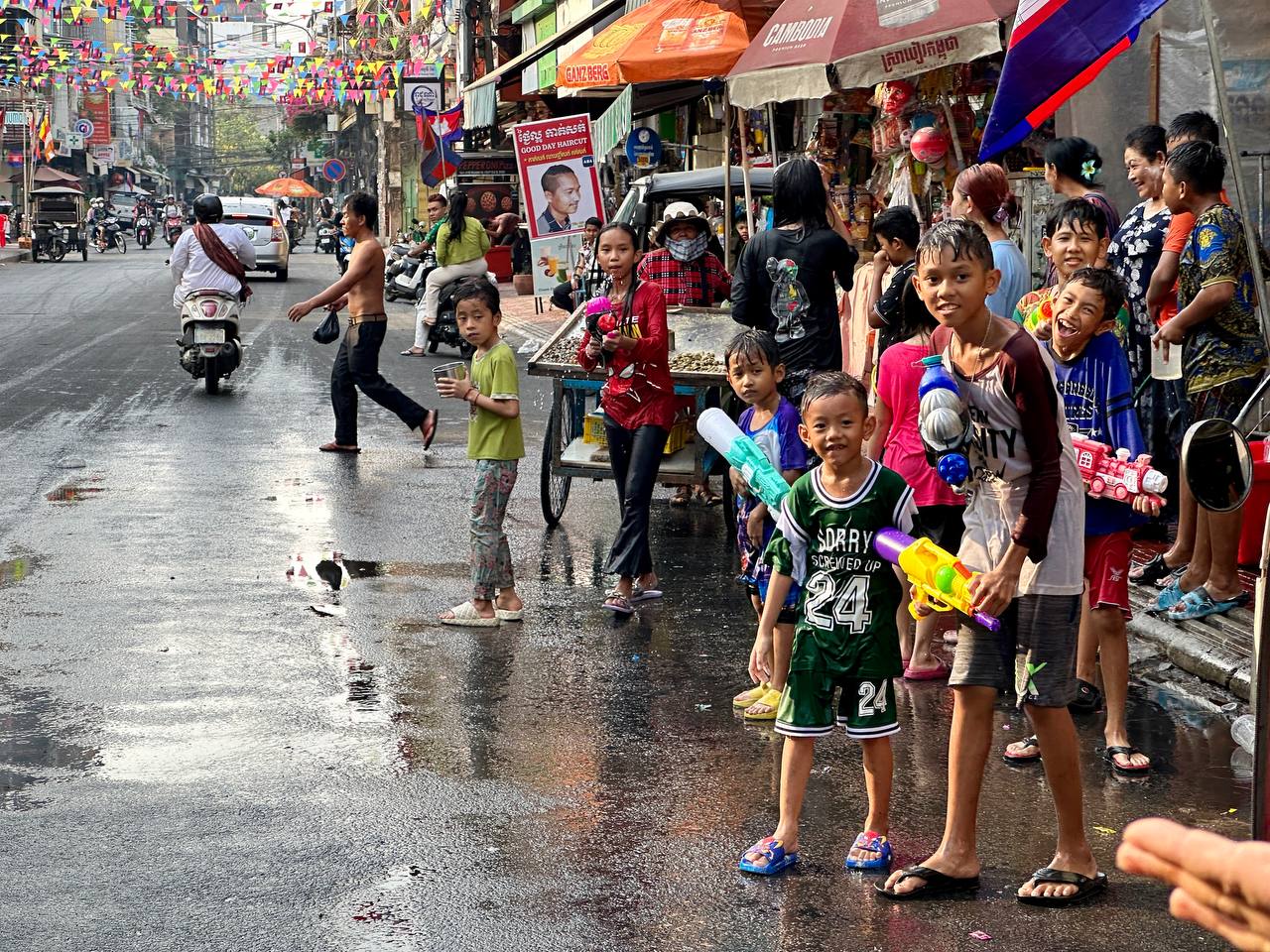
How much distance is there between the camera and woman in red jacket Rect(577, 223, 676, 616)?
7.64 m

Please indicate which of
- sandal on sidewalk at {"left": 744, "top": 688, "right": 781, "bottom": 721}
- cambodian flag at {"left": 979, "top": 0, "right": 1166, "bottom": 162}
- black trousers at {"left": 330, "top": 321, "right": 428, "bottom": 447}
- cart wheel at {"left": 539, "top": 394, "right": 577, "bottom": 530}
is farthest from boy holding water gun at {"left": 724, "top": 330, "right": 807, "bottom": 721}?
black trousers at {"left": 330, "top": 321, "right": 428, "bottom": 447}

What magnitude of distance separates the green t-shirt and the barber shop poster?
368 inches

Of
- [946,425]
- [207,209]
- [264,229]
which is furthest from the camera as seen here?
[264,229]

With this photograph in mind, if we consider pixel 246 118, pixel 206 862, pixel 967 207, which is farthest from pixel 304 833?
pixel 246 118

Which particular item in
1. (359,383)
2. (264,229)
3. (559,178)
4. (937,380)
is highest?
(264,229)

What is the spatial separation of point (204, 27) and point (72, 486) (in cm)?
13914

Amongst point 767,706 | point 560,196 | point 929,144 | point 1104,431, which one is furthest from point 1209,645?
point 560,196

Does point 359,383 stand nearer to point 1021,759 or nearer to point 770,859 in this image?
point 1021,759

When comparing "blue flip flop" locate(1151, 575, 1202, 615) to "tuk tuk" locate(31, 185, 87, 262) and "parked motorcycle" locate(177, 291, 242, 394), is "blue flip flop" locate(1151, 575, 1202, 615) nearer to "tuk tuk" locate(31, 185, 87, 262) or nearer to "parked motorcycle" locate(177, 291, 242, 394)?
"parked motorcycle" locate(177, 291, 242, 394)

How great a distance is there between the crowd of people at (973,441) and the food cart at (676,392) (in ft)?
0.92

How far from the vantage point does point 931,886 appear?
14.4ft

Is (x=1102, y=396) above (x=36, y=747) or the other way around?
above

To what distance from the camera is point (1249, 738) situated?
5.63 metres

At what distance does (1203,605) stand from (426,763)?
11.4 ft
